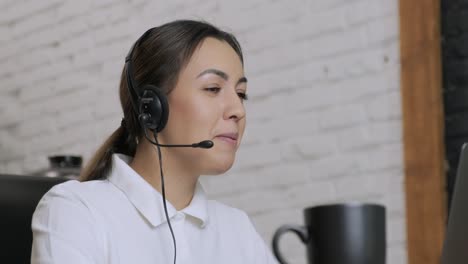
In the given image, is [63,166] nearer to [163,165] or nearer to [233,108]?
[163,165]

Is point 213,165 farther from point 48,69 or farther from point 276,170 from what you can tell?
point 48,69

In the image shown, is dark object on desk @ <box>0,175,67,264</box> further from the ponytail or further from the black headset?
the black headset

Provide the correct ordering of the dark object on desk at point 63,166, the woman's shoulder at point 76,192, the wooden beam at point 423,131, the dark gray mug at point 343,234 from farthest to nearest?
1. the dark object on desk at point 63,166
2. the wooden beam at point 423,131
3. the woman's shoulder at point 76,192
4. the dark gray mug at point 343,234

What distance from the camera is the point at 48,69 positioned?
2686 mm

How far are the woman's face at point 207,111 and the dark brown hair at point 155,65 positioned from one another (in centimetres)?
2

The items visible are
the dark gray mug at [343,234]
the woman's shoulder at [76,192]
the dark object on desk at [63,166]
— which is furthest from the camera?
the dark object on desk at [63,166]

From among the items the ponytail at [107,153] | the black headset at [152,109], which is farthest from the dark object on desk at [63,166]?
the black headset at [152,109]

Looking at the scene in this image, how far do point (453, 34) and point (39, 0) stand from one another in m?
1.56

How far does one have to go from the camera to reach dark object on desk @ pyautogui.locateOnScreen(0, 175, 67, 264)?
120 cm

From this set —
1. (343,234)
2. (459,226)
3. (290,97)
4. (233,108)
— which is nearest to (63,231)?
(233,108)

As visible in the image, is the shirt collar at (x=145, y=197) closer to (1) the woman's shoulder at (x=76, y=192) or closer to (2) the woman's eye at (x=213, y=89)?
(1) the woman's shoulder at (x=76, y=192)

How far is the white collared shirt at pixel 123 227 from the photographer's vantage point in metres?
1.09

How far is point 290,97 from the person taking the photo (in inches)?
81.9

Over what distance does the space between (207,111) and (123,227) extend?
231 mm
